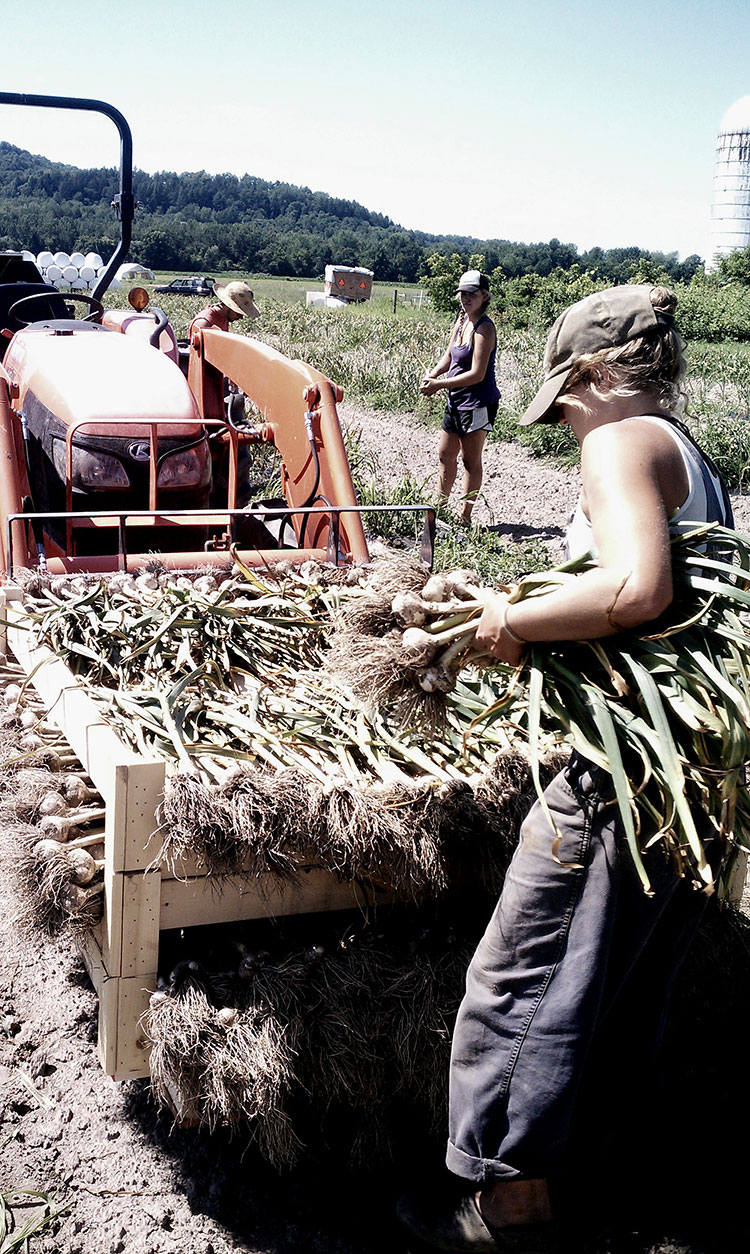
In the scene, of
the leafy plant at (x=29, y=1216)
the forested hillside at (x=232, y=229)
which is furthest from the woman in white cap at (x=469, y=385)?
the forested hillside at (x=232, y=229)

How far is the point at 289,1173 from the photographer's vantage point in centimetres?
252

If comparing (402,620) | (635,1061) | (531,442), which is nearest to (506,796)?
(402,620)

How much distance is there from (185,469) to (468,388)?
3.87 m

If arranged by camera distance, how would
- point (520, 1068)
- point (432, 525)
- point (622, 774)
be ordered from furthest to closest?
point (432, 525) → point (520, 1068) → point (622, 774)

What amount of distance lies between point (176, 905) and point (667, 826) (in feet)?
3.42

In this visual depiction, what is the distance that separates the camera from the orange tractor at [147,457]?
158 inches

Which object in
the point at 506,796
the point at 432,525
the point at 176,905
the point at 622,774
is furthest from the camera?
the point at 432,525

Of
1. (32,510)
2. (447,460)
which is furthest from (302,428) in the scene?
(447,460)

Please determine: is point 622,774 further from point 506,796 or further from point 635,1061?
point 635,1061

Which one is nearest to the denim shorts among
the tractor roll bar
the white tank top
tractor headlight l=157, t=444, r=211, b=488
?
the tractor roll bar

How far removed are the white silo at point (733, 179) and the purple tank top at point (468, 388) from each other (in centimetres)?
5288

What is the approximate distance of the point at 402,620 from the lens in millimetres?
2199

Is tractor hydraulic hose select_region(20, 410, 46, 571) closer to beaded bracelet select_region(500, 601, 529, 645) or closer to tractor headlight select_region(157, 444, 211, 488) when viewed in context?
tractor headlight select_region(157, 444, 211, 488)

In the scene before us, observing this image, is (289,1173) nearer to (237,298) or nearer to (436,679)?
(436,679)
